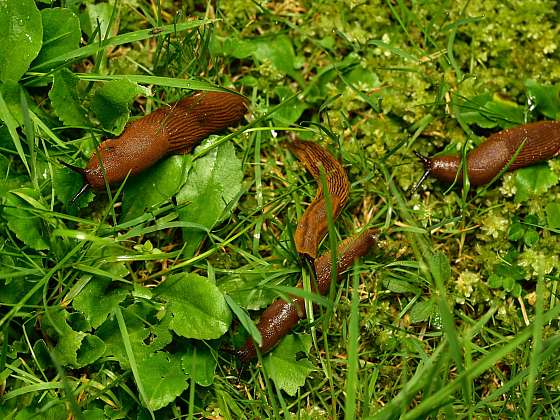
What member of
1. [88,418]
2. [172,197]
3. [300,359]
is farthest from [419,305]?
[88,418]

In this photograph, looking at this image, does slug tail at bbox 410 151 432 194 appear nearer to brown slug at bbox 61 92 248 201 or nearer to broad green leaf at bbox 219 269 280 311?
broad green leaf at bbox 219 269 280 311

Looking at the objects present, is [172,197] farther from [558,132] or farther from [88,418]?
[558,132]

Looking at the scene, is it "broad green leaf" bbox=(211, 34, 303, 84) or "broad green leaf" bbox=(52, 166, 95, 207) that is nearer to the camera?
"broad green leaf" bbox=(52, 166, 95, 207)

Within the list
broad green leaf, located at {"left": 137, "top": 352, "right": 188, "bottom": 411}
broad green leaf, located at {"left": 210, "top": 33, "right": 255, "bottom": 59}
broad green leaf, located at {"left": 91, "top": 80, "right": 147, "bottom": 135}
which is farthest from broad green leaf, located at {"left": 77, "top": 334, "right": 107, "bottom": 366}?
broad green leaf, located at {"left": 210, "top": 33, "right": 255, "bottom": 59}

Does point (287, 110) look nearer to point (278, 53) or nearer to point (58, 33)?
point (278, 53)

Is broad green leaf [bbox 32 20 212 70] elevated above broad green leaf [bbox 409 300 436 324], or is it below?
above
